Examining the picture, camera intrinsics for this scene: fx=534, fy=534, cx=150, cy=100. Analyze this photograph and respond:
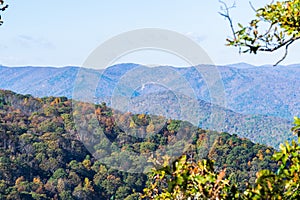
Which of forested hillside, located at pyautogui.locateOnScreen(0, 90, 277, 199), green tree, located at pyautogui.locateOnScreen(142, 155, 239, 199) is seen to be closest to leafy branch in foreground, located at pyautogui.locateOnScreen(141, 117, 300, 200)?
green tree, located at pyautogui.locateOnScreen(142, 155, 239, 199)

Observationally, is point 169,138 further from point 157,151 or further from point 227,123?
point 227,123

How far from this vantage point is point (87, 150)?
53.8 m

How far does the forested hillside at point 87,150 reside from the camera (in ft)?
143

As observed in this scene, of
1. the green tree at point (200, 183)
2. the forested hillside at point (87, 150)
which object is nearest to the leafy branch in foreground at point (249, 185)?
the green tree at point (200, 183)

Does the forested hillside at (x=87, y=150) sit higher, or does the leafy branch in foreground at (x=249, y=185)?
the leafy branch in foreground at (x=249, y=185)

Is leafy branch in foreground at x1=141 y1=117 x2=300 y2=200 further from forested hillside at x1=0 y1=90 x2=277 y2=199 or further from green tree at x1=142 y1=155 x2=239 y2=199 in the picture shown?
forested hillside at x1=0 y1=90 x2=277 y2=199

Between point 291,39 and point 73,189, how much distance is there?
41.9 meters

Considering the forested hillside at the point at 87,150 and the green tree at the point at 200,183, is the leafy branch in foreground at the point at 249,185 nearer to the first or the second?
the green tree at the point at 200,183

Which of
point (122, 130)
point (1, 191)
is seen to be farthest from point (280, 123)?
point (1, 191)

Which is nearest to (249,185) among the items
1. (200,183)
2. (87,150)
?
(200,183)

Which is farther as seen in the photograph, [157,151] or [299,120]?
[157,151]

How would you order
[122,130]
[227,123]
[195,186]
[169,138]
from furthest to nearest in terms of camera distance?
[227,123] → [122,130] → [169,138] → [195,186]

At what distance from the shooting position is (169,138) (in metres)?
52.6

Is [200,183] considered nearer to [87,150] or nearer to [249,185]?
[249,185]
